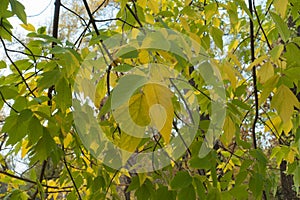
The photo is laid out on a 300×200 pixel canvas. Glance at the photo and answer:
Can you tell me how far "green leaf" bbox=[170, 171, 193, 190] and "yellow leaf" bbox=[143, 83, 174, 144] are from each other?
191 millimetres

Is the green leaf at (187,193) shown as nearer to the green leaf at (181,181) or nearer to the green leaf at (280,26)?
the green leaf at (181,181)

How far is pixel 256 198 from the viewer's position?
0.59m

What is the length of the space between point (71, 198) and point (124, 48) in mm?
429

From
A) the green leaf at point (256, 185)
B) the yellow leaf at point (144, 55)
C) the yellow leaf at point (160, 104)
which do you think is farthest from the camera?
the green leaf at point (256, 185)

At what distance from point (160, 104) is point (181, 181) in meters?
0.22

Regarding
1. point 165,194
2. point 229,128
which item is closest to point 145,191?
point 165,194

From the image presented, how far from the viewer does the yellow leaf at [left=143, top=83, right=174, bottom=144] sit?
12.9 inches

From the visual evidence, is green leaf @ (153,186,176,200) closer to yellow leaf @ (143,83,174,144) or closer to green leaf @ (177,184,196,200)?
green leaf @ (177,184,196,200)

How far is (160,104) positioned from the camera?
328 mm

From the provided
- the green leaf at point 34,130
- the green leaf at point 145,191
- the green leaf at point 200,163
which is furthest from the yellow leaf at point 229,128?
the green leaf at point 34,130

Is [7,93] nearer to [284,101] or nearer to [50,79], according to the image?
[50,79]

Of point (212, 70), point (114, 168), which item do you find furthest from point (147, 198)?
point (212, 70)

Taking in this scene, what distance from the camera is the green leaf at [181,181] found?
0.51 m

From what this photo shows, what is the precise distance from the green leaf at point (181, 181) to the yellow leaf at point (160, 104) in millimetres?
191
